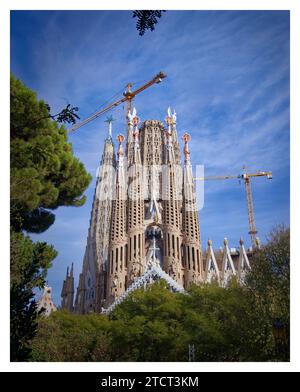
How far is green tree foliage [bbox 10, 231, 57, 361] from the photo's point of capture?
252 inches

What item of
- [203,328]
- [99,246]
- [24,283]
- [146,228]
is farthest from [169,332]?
[99,246]

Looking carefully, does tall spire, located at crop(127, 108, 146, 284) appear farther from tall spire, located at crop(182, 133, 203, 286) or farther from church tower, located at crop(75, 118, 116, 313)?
tall spire, located at crop(182, 133, 203, 286)

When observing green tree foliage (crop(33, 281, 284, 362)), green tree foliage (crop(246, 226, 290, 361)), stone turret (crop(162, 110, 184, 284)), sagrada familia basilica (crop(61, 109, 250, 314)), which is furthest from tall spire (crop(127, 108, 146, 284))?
green tree foliage (crop(246, 226, 290, 361))

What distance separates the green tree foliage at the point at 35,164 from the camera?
7.67 metres

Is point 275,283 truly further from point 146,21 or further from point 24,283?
point 146,21

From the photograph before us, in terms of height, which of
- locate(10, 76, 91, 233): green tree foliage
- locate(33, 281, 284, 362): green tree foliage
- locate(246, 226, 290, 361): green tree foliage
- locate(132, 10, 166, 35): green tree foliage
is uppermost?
locate(132, 10, 166, 35): green tree foliage

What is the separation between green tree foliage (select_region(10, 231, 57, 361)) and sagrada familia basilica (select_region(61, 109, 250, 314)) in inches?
629

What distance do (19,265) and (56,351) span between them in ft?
8.67

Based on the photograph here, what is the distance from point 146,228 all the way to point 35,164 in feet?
74.4

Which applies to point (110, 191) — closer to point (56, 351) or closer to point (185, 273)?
point (185, 273)

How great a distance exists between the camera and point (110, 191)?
31.0 m

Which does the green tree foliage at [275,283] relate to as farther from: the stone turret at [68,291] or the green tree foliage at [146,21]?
the stone turret at [68,291]

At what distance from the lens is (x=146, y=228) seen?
99.6ft
